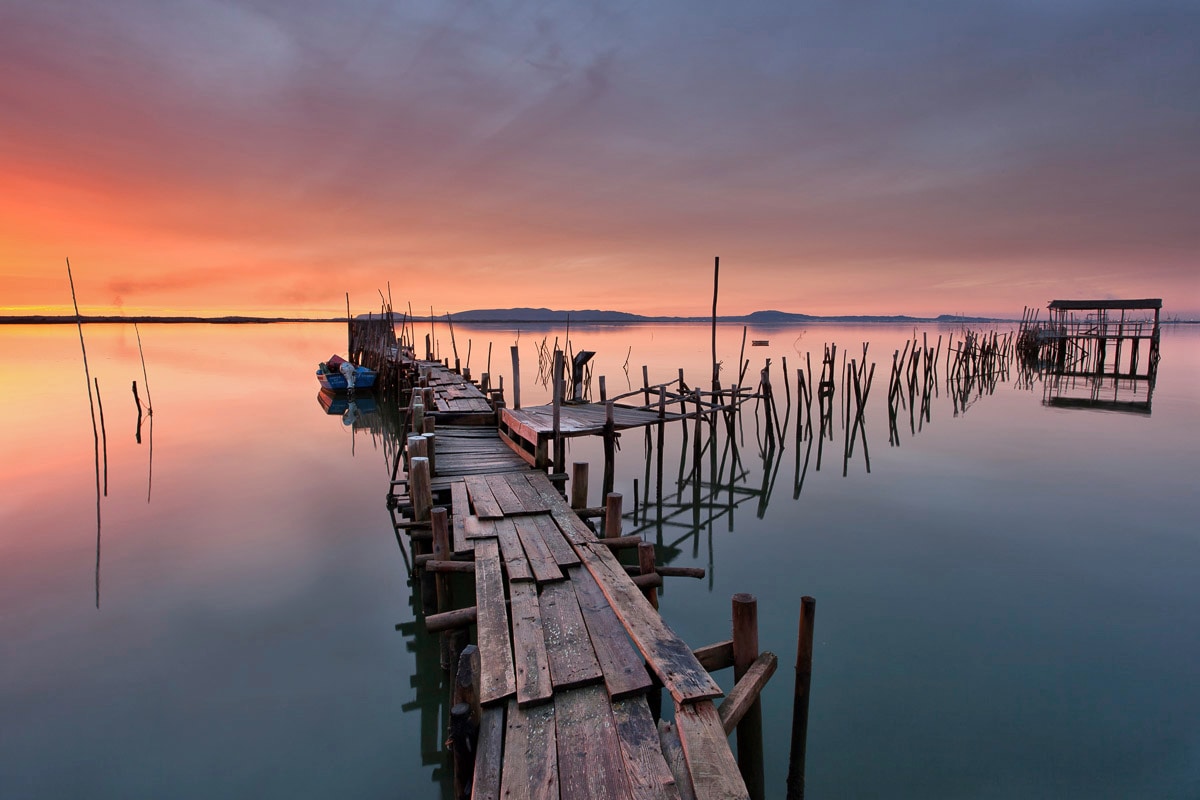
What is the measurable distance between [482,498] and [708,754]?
15.6ft

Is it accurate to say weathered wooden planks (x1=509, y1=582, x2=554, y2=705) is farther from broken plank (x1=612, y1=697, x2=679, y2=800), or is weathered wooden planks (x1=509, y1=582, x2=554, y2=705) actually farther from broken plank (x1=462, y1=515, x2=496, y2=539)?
broken plank (x1=462, y1=515, x2=496, y2=539)

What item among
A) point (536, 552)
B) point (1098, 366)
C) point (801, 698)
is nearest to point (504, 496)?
point (536, 552)

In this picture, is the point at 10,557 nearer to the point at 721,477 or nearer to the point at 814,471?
the point at 721,477

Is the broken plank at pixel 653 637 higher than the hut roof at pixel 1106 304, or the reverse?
the hut roof at pixel 1106 304

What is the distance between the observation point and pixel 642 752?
3.08 metres

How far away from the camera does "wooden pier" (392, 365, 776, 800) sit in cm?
298

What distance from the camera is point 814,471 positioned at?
14391mm

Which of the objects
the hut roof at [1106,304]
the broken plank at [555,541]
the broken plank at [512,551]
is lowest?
the broken plank at [512,551]

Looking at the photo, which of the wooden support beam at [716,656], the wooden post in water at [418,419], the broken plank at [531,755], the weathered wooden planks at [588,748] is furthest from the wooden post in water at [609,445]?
the broken plank at [531,755]

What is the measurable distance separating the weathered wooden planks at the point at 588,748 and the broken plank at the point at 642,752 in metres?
0.04

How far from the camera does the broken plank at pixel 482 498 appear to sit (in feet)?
21.9

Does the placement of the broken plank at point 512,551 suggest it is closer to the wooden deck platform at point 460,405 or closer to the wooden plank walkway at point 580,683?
the wooden plank walkway at point 580,683

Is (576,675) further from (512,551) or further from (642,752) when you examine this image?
(512,551)

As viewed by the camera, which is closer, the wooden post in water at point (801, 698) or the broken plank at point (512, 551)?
the wooden post in water at point (801, 698)
